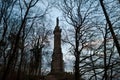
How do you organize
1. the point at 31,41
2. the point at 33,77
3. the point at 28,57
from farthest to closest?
the point at 28,57, the point at 33,77, the point at 31,41

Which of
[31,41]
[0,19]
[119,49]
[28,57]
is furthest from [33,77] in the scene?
[119,49]

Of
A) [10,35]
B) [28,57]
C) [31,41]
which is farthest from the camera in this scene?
[28,57]

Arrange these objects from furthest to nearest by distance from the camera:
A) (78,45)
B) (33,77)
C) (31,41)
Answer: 1. (33,77)
2. (31,41)
3. (78,45)

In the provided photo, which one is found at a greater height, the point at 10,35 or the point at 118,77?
the point at 10,35

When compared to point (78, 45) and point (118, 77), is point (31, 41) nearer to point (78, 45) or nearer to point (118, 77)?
point (78, 45)

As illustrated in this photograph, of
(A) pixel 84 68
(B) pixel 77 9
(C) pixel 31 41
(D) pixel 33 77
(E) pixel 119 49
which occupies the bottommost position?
(D) pixel 33 77

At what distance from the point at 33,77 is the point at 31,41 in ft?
25.2

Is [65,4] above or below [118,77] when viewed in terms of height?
above

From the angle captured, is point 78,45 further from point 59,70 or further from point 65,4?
point 59,70

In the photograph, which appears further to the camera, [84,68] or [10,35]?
[10,35]

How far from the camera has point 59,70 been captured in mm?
39375

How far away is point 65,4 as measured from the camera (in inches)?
665

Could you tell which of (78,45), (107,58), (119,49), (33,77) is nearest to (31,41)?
(33,77)

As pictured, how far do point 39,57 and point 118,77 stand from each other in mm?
14114
